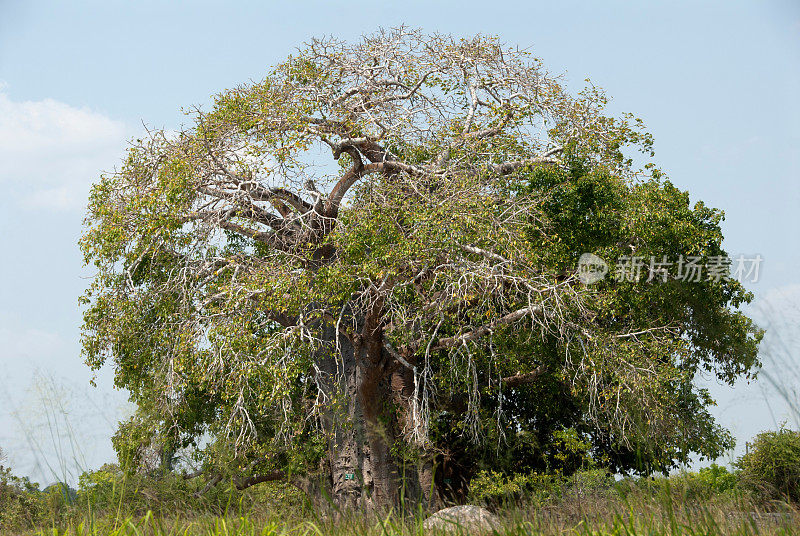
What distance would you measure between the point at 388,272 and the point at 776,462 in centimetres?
855

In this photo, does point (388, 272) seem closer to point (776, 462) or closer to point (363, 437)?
point (363, 437)

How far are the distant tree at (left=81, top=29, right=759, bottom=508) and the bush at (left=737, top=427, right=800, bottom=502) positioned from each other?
108cm

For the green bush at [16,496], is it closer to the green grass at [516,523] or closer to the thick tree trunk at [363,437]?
the thick tree trunk at [363,437]

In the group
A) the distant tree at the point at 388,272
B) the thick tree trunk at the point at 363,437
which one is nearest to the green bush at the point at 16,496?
the distant tree at the point at 388,272

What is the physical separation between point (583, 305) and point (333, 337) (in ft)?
15.8

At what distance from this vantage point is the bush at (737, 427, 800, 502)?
44.0ft

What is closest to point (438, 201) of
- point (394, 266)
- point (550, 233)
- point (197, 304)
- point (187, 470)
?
point (394, 266)

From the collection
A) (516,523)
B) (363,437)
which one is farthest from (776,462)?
(516,523)

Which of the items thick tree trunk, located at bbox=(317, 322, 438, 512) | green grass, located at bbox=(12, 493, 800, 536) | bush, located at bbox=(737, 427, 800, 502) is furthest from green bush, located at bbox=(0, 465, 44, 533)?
bush, located at bbox=(737, 427, 800, 502)

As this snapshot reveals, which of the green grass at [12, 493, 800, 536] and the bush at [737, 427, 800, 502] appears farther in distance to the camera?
the bush at [737, 427, 800, 502]

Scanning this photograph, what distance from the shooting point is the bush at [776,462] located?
13398mm

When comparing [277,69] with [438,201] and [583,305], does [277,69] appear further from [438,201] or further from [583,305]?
[583,305]

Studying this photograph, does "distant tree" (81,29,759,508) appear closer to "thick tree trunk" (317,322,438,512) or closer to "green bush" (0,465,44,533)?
"thick tree trunk" (317,322,438,512)

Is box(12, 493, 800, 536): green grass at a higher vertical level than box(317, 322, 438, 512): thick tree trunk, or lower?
lower
